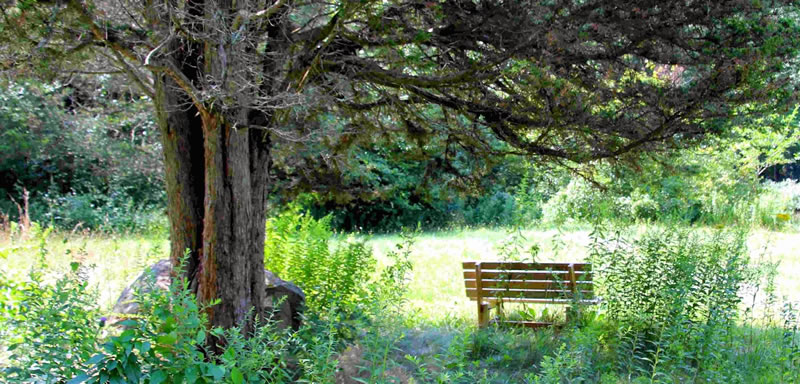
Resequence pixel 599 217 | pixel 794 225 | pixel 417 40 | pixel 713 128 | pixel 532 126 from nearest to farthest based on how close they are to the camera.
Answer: pixel 417 40
pixel 713 128
pixel 532 126
pixel 599 217
pixel 794 225

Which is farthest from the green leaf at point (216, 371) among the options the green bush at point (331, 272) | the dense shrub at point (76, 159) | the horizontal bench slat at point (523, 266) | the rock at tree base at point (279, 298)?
the dense shrub at point (76, 159)

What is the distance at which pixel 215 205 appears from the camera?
14.5ft

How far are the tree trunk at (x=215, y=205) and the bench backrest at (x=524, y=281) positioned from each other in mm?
2572

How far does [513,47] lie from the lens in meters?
4.36

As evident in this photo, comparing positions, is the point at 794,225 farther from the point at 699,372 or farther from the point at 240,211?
the point at 240,211

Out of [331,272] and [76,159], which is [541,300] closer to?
[331,272]

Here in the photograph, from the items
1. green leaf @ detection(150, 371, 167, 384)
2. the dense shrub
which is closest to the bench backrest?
green leaf @ detection(150, 371, 167, 384)

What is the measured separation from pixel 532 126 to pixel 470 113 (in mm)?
669

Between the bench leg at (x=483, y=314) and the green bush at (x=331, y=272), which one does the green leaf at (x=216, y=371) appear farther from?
the bench leg at (x=483, y=314)

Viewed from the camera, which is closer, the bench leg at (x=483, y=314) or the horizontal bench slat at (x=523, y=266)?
the horizontal bench slat at (x=523, y=266)

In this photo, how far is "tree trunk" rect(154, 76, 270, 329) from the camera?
444cm

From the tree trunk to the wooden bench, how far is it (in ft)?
8.45

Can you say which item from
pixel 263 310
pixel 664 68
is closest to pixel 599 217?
pixel 664 68

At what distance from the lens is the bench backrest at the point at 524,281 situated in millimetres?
6211
